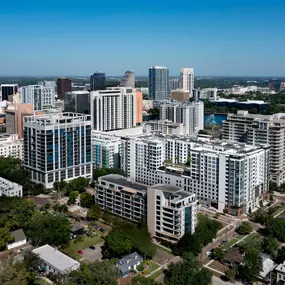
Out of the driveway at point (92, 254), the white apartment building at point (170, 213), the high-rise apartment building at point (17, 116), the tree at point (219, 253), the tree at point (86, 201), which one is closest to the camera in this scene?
the tree at point (219, 253)

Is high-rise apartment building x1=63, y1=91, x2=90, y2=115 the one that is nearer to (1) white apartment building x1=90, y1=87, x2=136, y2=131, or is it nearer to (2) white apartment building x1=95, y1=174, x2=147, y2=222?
(1) white apartment building x1=90, y1=87, x2=136, y2=131

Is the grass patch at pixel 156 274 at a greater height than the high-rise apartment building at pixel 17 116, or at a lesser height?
lesser

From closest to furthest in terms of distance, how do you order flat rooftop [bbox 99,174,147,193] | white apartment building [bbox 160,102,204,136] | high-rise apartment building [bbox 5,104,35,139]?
flat rooftop [bbox 99,174,147,193]
high-rise apartment building [bbox 5,104,35,139]
white apartment building [bbox 160,102,204,136]

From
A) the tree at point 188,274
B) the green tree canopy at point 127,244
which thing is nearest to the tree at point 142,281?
the tree at point 188,274

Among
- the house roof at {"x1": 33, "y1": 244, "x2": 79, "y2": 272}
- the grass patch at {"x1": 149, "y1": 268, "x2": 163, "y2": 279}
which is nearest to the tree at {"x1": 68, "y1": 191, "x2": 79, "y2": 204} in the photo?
the house roof at {"x1": 33, "y1": 244, "x2": 79, "y2": 272}

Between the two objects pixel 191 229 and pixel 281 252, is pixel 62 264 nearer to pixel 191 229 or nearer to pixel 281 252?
pixel 191 229

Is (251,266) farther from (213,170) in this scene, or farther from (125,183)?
(125,183)

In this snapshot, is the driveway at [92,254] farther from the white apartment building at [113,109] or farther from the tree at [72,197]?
the white apartment building at [113,109]
